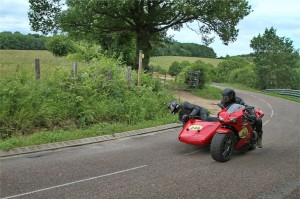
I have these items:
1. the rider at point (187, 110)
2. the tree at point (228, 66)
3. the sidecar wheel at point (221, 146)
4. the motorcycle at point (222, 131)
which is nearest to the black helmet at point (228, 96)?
the motorcycle at point (222, 131)

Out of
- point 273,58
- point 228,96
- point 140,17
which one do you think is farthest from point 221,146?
point 273,58

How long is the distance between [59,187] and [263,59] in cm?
7685

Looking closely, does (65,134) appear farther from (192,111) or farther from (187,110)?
(192,111)

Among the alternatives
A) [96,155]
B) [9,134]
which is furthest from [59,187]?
[9,134]

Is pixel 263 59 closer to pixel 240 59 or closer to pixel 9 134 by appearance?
pixel 240 59

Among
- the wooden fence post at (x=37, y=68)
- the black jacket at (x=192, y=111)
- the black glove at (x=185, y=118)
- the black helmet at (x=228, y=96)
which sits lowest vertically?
the black glove at (x=185, y=118)

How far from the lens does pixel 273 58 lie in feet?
258

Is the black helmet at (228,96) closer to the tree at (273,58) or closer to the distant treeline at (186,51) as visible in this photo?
the tree at (273,58)

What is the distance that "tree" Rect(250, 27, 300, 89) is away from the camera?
77812 mm

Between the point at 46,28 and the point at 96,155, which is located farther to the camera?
the point at 46,28

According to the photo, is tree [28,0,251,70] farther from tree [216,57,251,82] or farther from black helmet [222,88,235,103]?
tree [216,57,251,82]

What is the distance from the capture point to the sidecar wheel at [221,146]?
340 inches

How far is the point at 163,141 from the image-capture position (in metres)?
11.4

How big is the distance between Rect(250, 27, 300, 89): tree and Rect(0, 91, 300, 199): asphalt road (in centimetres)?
7132
